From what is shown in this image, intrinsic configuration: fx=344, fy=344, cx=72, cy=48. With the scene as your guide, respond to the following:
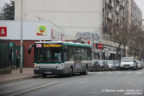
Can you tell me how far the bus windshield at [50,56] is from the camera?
24578 mm

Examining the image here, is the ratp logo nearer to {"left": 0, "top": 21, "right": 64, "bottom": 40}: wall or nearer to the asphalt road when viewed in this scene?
{"left": 0, "top": 21, "right": 64, "bottom": 40}: wall

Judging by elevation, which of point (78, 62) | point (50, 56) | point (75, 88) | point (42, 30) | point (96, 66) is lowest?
point (96, 66)

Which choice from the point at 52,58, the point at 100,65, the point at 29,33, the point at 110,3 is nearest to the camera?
the point at 52,58

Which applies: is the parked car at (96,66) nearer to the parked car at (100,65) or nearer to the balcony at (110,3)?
the parked car at (100,65)

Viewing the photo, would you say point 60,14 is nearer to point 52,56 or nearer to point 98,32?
point 98,32

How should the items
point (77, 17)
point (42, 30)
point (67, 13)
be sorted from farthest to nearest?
point (77, 17) < point (67, 13) < point (42, 30)

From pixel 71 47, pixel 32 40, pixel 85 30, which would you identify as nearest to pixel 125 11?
pixel 85 30

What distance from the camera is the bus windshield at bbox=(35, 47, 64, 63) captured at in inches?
968

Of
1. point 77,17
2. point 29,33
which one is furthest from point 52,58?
point 77,17

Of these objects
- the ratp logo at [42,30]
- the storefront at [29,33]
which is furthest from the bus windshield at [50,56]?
the ratp logo at [42,30]

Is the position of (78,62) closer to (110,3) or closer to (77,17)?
(77,17)

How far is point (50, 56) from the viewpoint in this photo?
2466cm

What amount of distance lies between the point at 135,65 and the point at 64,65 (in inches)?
1025

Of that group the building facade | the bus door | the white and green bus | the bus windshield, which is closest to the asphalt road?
the white and green bus
